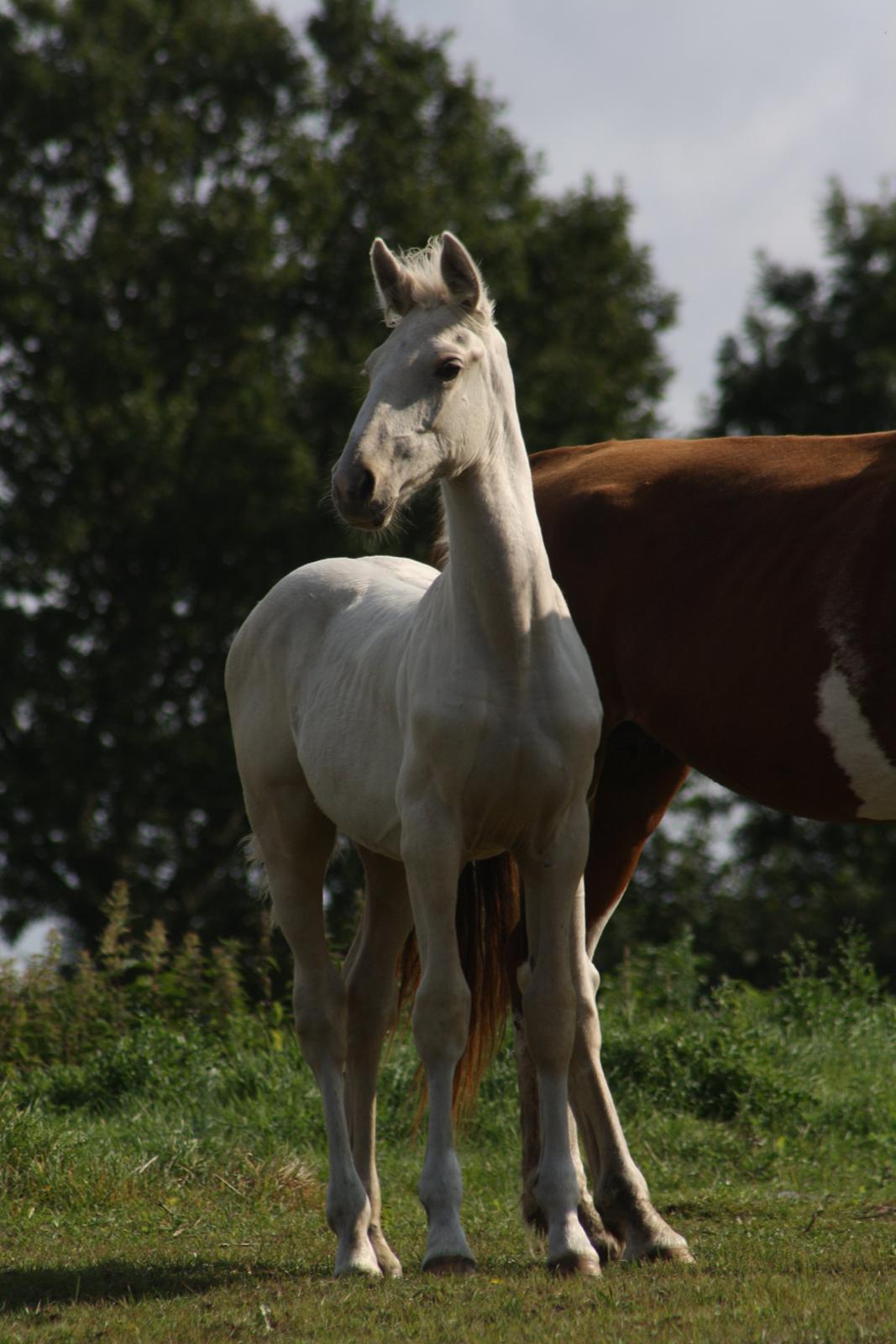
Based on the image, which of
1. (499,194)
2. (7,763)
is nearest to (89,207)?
(499,194)

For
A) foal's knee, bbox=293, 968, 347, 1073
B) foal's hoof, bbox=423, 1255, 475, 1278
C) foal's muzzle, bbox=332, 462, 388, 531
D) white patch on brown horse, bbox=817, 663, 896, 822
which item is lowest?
foal's hoof, bbox=423, 1255, 475, 1278

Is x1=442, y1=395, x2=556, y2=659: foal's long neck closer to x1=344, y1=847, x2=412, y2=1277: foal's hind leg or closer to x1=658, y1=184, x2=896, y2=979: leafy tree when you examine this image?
x1=344, y1=847, x2=412, y2=1277: foal's hind leg

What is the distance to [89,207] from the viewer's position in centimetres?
2009

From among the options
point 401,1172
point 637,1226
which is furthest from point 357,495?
point 401,1172

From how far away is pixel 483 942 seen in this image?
5012 millimetres

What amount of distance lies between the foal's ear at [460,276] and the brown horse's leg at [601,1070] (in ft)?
6.26

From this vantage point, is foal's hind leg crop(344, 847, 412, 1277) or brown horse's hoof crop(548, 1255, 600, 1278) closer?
brown horse's hoof crop(548, 1255, 600, 1278)

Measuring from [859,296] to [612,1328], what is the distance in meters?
20.9

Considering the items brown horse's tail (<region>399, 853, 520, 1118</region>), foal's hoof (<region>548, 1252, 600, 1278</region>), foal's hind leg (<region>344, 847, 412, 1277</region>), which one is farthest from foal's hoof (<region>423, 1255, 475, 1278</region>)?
brown horse's tail (<region>399, 853, 520, 1118</region>)

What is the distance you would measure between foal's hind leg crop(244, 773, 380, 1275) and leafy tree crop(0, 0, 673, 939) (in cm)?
1332

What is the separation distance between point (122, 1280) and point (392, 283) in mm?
2824

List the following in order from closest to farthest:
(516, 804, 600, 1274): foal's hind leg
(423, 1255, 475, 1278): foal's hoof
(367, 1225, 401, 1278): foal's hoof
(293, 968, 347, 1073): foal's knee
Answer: (423, 1255, 475, 1278): foal's hoof < (516, 804, 600, 1274): foal's hind leg < (367, 1225, 401, 1278): foal's hoof < (293, 968, 347, 1073): foal's knee

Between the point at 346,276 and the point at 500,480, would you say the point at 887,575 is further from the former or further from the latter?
the point at 346,276

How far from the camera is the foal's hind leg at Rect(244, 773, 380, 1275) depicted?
4.32 meters
